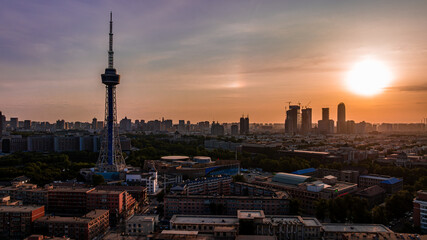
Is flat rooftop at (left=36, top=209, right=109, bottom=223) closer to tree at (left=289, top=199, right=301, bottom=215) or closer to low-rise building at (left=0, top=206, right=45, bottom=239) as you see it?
low-rise building at (left=0, top=206, right=45, bottom=239)

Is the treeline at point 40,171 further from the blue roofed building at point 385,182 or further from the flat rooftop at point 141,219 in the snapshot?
the blue roofed building at point 385,182

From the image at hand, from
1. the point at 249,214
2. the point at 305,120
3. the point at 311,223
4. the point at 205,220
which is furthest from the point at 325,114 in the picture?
the point at 205,220

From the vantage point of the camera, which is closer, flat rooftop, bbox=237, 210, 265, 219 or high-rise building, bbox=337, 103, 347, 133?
flat rooftop, bbox=237, 210, 265, 219

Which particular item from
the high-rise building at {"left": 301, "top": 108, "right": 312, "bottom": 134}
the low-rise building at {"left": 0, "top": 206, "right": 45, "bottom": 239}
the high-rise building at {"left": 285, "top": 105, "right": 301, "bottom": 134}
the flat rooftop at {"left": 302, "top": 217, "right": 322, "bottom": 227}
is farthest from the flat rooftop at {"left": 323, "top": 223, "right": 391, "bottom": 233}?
the high-rise building at {"left": 301, "top": 108, "right": 312, "bottom": 134}

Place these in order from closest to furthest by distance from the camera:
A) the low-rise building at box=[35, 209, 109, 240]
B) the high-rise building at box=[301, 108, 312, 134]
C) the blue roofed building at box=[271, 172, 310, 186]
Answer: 1. the low-rise building at box=[35, 209, 109, 240]
2. the blue roofed building at box=[271, 172, 310, 186]
3. the high-rise building at box=[301, 108, 312, 134]

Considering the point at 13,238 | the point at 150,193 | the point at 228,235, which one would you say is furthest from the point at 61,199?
the point at 228,235

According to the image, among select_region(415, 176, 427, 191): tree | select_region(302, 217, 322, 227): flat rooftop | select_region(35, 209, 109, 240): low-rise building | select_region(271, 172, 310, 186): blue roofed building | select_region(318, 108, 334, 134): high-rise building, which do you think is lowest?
select_region(35, 209, 109, 240): low-rise building

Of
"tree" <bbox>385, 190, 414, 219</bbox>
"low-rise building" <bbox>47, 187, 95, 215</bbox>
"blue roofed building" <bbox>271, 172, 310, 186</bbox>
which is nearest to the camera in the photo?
"tree" <bbox>385, 190, 414, 219</bbox>

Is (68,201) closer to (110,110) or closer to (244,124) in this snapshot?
(110,110)

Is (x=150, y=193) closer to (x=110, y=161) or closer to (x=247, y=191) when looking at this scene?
(x=247, y=191)

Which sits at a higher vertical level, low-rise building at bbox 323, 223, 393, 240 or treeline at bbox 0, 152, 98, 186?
treeline at bbox 0, 152, 98, 186

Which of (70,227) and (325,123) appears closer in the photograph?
(70,227)
